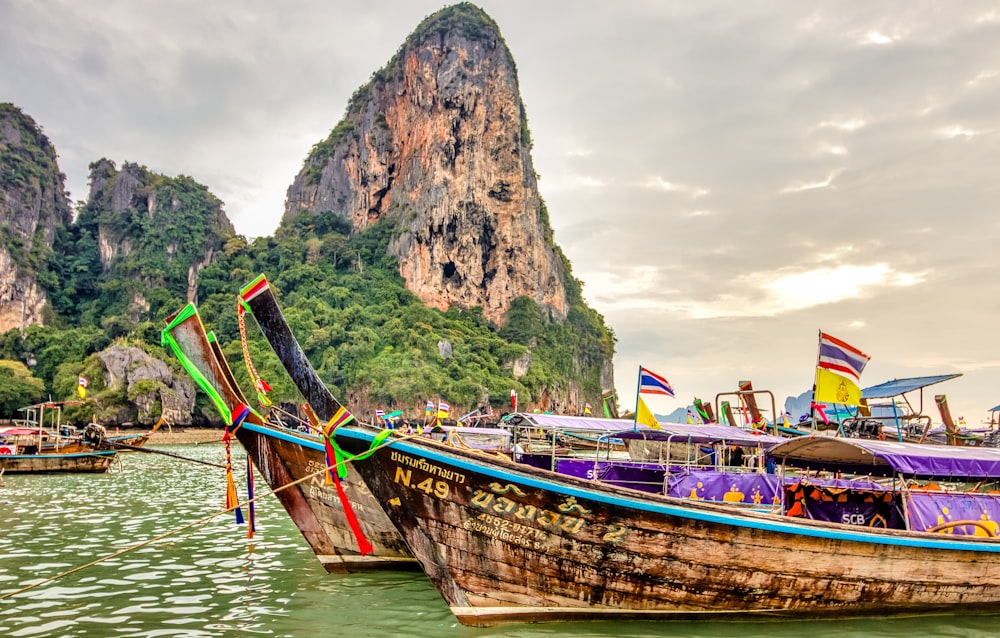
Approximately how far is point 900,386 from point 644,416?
7.86m

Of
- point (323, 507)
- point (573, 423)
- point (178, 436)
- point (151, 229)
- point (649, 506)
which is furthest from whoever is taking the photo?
point (151, 229)

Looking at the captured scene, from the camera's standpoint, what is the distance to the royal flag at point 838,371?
10.5 meters

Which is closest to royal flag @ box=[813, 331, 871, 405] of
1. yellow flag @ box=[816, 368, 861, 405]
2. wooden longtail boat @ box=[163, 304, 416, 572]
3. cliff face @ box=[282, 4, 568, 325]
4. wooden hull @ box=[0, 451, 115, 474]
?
yellow flag @ box=[816, 368, 861, 405]

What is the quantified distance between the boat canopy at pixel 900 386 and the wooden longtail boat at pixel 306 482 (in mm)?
10117

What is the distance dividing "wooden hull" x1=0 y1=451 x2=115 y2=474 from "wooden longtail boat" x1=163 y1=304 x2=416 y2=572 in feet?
64.5

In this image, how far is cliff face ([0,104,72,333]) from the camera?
6950 centimetres

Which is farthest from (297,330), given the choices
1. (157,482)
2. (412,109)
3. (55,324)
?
(157,482)

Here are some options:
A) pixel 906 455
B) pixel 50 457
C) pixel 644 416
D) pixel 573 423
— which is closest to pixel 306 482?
pixel 644 416

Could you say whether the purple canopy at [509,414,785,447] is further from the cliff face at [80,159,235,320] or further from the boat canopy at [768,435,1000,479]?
the cliff face at [80,159,235,320]

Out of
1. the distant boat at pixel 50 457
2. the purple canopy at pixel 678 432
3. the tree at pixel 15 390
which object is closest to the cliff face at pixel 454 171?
the tree at pixel 15 390

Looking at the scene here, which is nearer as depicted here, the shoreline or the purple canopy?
the purple canopy

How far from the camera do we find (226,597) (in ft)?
26.5

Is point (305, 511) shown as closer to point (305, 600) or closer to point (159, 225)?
point (305, 600)

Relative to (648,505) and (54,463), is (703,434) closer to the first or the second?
(648,505)
